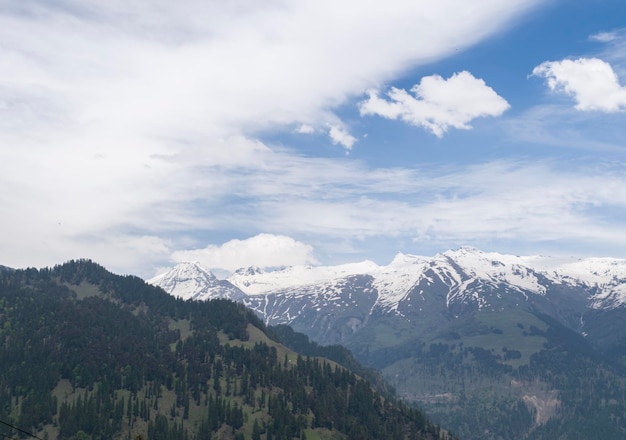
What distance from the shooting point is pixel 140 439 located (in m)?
91.9

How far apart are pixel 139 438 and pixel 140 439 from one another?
0.63m

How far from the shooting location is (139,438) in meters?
92.5

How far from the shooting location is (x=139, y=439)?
9256 cm

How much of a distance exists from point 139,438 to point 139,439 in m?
0.17

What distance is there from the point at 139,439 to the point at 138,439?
1.32m

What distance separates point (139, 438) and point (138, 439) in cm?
143

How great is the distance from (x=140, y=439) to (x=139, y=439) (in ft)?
2.35

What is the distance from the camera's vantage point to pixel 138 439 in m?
93.8
